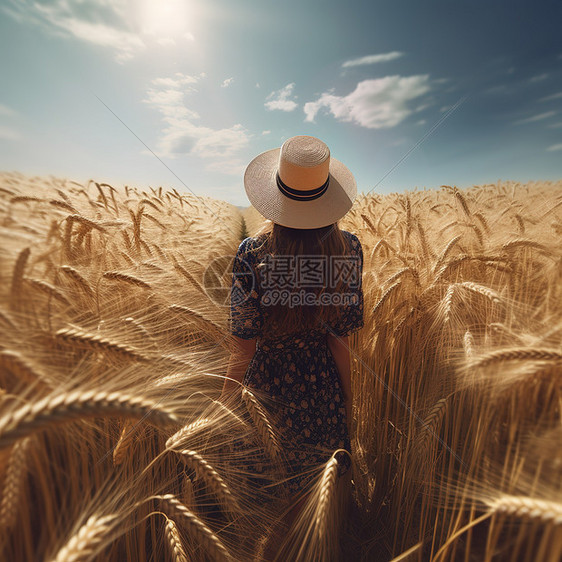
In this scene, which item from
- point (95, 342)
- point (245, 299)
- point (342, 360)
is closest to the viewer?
point (95, 342)

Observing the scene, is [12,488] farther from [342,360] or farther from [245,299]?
[342,360]

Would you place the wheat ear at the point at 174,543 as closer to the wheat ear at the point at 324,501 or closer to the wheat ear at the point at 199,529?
→ the wheat ear at the point at 199,529

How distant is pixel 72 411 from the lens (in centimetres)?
49

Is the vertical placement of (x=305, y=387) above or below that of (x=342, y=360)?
below

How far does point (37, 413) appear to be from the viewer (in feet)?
1.52

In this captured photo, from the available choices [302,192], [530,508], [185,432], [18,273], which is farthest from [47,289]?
[530,508]

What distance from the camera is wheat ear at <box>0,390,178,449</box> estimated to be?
0.44m

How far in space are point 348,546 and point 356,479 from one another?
0.25 meters

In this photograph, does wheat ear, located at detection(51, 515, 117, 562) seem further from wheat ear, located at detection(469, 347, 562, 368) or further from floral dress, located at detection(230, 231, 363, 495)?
wheat ear, located at detection(469, 347, 562, 368)

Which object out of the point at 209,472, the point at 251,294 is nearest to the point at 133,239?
the point at 251,294

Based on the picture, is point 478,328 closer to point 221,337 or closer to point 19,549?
point 221,337

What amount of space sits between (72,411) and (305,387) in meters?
0.96

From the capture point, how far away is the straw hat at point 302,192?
109 centimetres

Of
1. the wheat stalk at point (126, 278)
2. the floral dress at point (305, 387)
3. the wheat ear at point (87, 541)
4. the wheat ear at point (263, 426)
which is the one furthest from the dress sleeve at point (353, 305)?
the wheat ear at point (87, 541)
